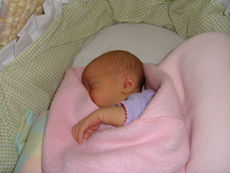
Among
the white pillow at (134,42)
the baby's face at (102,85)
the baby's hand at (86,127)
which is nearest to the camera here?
the baby's hand at (86,127)

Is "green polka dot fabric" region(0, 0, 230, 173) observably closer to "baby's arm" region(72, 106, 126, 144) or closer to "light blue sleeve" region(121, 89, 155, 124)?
"baby's arm" region(72, 106, 126, 144)

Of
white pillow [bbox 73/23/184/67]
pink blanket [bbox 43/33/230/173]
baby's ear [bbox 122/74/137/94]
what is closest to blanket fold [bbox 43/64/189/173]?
pink blanket [bbox 43/33/230/173]

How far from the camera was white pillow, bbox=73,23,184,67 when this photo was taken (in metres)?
1.23

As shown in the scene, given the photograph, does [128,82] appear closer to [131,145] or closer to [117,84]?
[117,84]

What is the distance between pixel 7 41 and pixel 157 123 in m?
0.59

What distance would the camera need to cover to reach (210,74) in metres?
0.86

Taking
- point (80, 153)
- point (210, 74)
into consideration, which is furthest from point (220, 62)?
point (80, 153)

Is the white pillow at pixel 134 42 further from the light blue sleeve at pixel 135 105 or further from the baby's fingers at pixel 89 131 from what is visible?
the baby's fingers at pixel 89 131

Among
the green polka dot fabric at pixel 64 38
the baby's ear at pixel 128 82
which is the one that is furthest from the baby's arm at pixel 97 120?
the green polka dot fabric at pixel 64 38

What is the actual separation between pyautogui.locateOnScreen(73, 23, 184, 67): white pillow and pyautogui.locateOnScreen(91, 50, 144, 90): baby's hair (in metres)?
0.21

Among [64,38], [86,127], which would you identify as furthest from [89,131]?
[64,38]

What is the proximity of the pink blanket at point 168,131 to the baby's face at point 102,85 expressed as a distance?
2.9 inches

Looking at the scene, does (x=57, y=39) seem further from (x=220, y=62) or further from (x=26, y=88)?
(x=220, y=62)

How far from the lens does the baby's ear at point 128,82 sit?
3.14 feet
